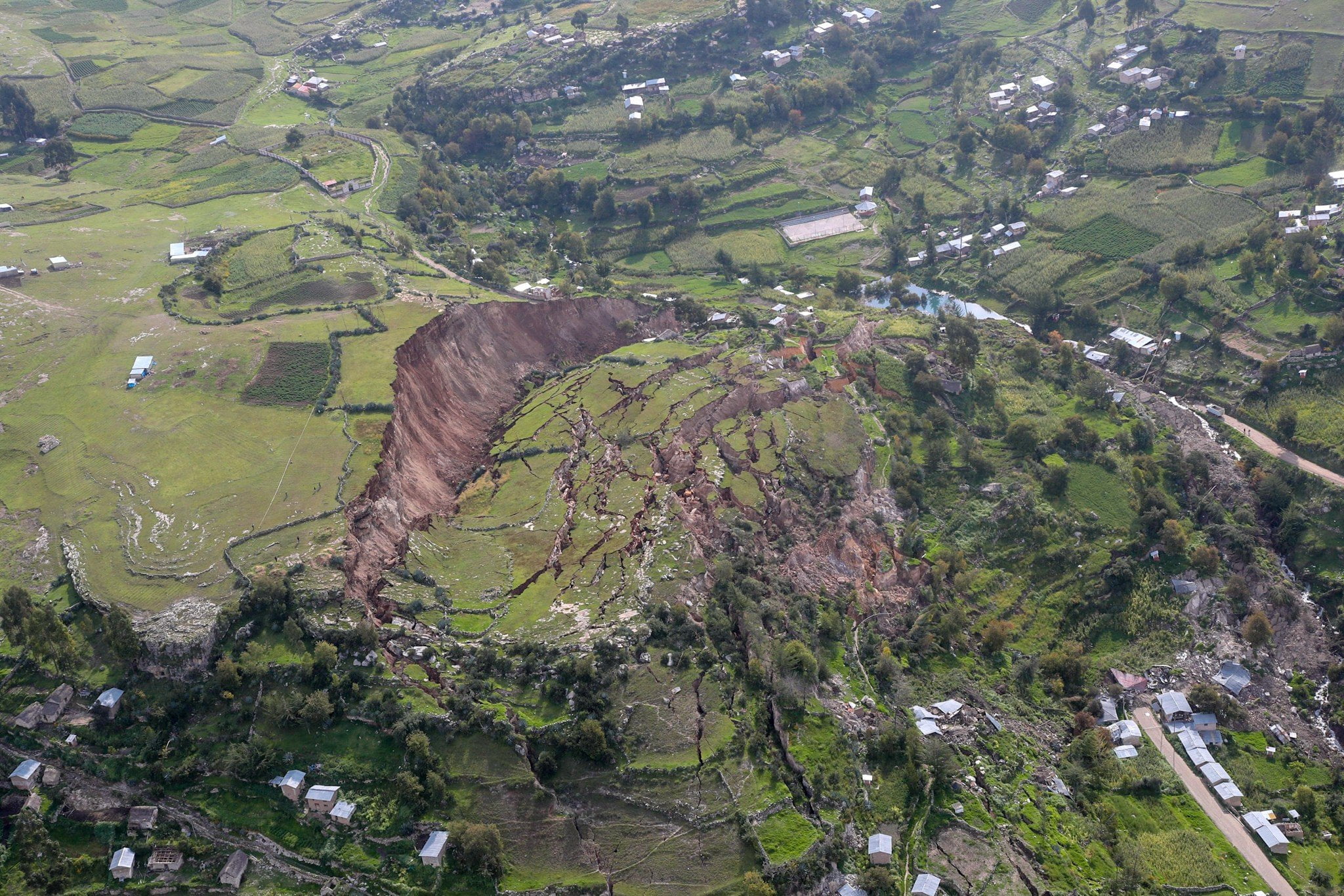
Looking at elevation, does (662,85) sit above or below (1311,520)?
above

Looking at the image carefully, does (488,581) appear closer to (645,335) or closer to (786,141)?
(645,335)

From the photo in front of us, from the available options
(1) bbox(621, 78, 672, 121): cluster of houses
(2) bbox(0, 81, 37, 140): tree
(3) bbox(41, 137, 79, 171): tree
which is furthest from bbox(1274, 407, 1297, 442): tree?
(2) bbox(0, 81, 37, 140): tree

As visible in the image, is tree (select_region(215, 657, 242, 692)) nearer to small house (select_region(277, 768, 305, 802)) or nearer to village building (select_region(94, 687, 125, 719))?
village building (select_region(94, 687, 125, 719))

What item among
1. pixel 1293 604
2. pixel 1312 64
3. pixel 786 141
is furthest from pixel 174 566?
pixel 1312 64

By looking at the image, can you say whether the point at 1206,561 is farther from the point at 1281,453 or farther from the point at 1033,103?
the point at 1033,103

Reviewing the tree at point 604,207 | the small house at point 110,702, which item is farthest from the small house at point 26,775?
the tree at point 604,207

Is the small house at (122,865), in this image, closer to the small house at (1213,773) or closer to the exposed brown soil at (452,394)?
the exposed brown soil at (452,394)
